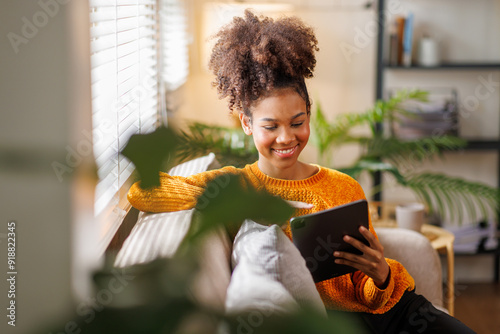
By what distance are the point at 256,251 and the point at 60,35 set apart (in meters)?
0.49

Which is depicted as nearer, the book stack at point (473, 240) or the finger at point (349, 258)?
the finger at point (349, 258)

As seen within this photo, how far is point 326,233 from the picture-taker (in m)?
1.18

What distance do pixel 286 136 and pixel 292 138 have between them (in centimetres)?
2

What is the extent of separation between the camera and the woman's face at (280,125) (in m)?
1.27

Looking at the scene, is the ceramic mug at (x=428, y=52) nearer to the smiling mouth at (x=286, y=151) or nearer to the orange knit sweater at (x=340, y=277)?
the orange knit sweater at (x=340, y=277)

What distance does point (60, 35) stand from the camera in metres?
0.78

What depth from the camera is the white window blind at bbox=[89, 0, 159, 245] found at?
116 centimetres

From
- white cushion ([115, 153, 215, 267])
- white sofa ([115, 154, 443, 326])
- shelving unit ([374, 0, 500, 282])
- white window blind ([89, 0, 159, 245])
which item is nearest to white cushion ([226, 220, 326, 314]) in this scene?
white sofa ([115, 154, 443, 326])

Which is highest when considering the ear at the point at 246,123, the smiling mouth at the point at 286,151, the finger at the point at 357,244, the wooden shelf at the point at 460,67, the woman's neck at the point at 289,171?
the wooden shelf at the point at 460,67

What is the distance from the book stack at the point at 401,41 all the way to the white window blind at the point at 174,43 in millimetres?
1041

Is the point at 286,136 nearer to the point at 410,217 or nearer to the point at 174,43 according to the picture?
the point at 410,217

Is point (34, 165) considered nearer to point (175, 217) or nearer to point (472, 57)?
point (175, 217)

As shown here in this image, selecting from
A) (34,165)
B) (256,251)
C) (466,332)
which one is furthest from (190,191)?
(34,165)

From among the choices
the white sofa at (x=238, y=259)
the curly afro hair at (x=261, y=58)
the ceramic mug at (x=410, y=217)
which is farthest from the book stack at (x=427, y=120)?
the curly afro hair at (x=261, y=58)
